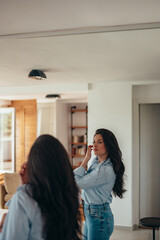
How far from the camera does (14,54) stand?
9.86ft

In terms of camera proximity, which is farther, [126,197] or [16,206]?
[126,197]

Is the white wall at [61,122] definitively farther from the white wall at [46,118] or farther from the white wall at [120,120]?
the white wall at [120,120]

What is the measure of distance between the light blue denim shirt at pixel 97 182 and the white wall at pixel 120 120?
2.42 m

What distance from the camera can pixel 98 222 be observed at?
7.35 ft

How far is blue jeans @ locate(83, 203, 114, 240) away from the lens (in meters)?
2.22

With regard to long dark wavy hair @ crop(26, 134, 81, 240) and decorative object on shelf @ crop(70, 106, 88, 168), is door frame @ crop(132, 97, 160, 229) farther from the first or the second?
long dark wavy hair @ crop(26, 134, 81, 240)

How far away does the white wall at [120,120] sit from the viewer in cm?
471

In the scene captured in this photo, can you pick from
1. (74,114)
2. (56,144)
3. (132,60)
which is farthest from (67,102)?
(56,144)

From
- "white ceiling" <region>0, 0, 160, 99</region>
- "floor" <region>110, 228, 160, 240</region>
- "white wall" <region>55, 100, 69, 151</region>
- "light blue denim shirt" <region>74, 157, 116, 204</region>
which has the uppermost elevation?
"white ceiling" <region>0, 0, 160, 99</region>

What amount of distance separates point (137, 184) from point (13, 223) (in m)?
4.05

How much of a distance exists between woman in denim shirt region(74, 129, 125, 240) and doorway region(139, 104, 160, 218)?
2863 millimetres

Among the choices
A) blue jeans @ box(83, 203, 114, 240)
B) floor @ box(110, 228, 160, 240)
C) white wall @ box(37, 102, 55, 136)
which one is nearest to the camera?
blue jeans @ box(83, 203, 114, 240)

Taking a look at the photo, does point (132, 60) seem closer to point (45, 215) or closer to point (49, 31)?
point (49, 31)

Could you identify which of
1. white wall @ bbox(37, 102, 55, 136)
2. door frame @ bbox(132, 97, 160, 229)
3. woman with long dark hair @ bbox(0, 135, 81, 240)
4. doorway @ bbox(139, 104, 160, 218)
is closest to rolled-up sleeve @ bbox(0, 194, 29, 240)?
woman with long dark hair @ bbox(0, 135, 81, 240)
